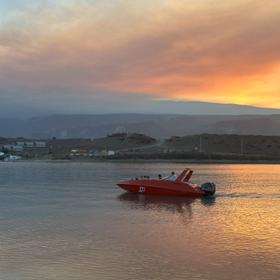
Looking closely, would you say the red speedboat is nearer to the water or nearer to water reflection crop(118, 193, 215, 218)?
water reflection crop(118, 193, 215, 218)

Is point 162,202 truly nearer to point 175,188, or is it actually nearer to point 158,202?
point 158,202

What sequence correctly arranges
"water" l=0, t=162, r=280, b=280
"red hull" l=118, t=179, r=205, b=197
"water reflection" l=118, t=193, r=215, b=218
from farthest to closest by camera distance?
"red hull" l=118, t=179, r=205, b=197
"water reflection" l=118, t=193, r=215, b=218
"water" l=0, t=162, r=280, b=280

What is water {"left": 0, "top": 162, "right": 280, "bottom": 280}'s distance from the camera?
19.4m

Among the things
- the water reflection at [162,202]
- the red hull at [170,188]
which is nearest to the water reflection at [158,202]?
the water reflection at [162,202]

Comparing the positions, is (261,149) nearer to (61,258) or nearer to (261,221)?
(261,221)

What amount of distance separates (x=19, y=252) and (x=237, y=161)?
12215 cm

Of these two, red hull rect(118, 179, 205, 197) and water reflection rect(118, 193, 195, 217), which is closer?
water reflection rect(118, 193, 195, 217)

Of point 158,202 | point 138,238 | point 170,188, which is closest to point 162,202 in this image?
point 158,202

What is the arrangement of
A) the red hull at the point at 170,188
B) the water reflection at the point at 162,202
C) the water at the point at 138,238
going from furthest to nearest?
the red hull at the point at 170,188 < the water reflection at the point at 162,202 < the water at the point at 138,238

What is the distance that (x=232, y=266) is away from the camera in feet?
65.9

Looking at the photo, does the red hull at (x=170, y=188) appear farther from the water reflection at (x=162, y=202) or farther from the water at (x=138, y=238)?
the water at (x=138, y=238)

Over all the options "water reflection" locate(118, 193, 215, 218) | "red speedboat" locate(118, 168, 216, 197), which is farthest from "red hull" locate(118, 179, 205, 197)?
"water reflection" locate(118, 193, 215, 218)

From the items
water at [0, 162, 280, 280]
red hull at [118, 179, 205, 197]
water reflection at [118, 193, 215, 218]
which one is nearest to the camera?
water at [0, 162, 280, 280]

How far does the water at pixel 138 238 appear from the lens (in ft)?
63.5
